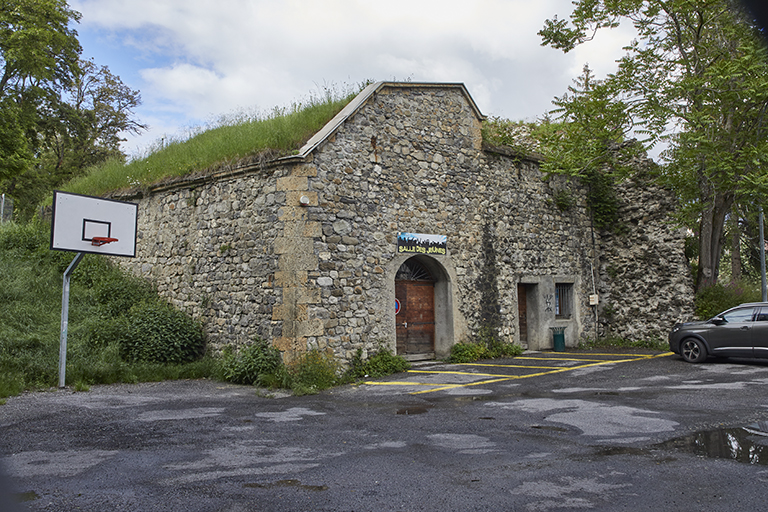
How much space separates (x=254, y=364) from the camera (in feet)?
35.9

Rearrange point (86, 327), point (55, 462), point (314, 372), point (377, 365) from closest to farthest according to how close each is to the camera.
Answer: point (55, 462), point (314, 372), point (377, 365), point (86, 327)

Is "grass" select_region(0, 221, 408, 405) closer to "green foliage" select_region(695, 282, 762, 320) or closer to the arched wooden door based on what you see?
the arched wooden door

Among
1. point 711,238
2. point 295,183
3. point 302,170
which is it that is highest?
point 302,170

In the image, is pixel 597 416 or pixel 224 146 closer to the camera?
pixel 597 416

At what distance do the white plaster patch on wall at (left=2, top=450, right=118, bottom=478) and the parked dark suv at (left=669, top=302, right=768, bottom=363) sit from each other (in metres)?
12.3

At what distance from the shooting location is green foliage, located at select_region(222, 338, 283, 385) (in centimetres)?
1089

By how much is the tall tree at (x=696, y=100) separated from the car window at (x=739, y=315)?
11.4 feet

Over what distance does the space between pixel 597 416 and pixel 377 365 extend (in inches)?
212

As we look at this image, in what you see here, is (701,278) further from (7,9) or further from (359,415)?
(7,9)

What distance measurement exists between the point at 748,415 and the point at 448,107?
31.8 ft

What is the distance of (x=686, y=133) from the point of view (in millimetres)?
14211

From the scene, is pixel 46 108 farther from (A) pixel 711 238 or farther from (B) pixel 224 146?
(A) pixel 711 238

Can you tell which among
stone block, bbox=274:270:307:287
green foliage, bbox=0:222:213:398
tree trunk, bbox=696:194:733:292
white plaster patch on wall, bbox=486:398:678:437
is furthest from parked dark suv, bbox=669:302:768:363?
green foliage, bbox=0:222:213:398

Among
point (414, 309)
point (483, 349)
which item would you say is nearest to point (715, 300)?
point (483, 349)
